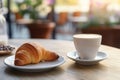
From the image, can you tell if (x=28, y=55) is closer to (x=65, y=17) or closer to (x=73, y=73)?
(x=73, y=73)

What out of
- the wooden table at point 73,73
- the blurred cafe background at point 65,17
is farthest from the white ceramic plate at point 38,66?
the blurred cafe background at point 65,17

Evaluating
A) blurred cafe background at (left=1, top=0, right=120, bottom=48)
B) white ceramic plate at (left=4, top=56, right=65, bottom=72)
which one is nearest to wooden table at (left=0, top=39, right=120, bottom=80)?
white ceramic plate at (left=4, top=56, right=65, bottom=72)

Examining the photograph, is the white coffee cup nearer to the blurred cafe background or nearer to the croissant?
the croissant

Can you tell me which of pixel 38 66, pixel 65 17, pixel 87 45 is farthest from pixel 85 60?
pixel 65 17

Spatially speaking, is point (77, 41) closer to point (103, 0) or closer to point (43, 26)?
point (43, 26)

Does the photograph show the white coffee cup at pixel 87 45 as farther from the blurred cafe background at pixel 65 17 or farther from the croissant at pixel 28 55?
the blurred cafe background at pixel 65 17
